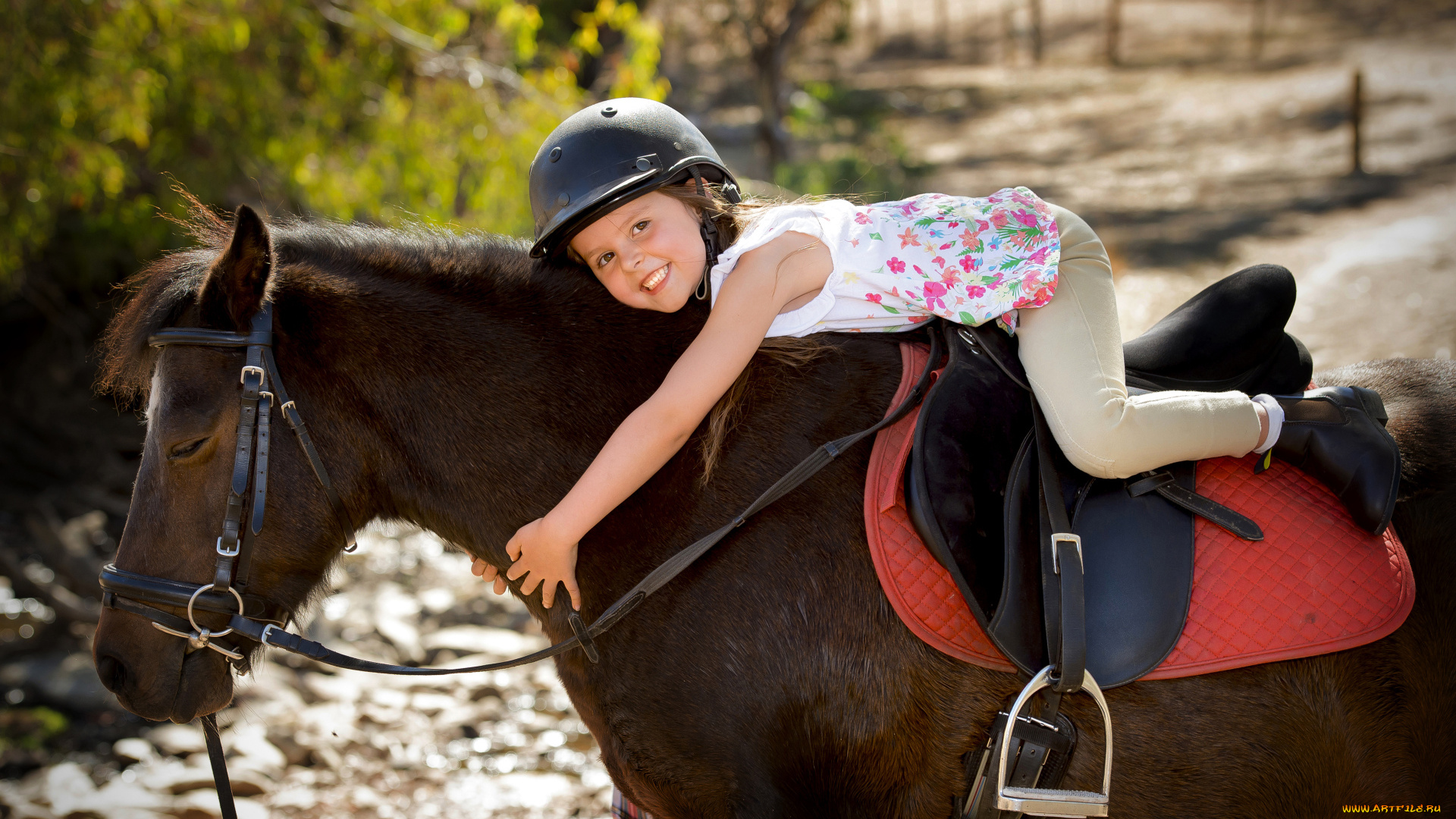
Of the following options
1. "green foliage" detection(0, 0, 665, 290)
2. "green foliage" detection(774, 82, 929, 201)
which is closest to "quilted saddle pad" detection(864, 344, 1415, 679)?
"green foliage" detection(0, 0, 665, 290)

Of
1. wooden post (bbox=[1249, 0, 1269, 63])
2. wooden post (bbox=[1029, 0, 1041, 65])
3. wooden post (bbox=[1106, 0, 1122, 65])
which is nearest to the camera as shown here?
wooden post (bbox=[1249, 0, 1269, 63])

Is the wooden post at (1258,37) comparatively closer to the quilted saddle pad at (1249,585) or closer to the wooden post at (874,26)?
the wooden post at (874,26)

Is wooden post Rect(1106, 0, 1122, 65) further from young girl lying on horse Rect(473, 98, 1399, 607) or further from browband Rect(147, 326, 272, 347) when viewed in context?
browband Rect(147, 326, 272, 347)

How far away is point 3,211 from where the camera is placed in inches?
198

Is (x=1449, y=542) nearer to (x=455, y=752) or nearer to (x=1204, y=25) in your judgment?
(x=455, y=752)

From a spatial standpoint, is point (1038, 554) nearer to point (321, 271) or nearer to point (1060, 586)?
point (1060, 586)

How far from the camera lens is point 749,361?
2111 mm

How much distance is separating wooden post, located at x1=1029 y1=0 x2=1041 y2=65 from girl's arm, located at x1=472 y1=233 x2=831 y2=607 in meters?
28.3

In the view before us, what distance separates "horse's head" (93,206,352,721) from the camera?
77.9 inches

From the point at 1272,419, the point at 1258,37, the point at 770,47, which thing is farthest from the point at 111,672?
the point at 1258,37

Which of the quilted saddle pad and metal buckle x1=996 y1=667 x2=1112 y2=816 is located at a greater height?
the quilted saddle pad

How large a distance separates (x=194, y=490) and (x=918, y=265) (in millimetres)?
1730

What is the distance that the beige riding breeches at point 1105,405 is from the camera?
1.92 m

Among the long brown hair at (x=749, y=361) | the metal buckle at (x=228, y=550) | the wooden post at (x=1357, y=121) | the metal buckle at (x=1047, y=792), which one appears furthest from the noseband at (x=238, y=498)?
the wooden post at (x=1357, y=121)
